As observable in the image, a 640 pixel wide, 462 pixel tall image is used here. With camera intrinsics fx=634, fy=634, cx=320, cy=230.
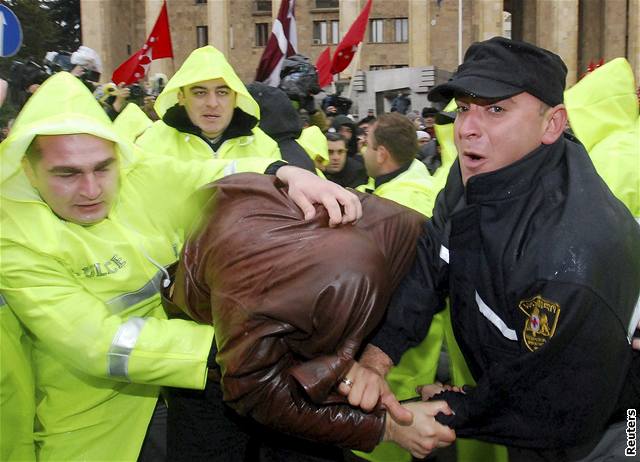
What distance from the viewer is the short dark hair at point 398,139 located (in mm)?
4453

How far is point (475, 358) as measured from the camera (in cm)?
223

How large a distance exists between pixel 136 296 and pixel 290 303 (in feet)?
3.26

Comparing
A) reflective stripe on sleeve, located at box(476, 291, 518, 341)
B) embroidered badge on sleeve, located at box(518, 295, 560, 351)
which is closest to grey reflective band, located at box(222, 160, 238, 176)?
reflective stripe on sleeve, located at box(476, 291, 518, 341)

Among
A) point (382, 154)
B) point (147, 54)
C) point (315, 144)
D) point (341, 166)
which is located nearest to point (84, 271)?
point (382, 154)

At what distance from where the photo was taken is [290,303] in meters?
1.67

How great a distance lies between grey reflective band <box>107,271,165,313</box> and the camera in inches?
93.0

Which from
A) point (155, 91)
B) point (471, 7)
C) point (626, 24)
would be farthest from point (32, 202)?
point (471, 7)

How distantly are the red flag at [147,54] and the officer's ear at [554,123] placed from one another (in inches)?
327

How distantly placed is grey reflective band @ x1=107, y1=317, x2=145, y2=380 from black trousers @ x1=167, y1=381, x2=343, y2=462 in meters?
0.55

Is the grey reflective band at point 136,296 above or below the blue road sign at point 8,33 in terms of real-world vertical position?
below

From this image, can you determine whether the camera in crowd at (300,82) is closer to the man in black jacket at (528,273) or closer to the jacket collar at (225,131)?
the jacket collar at (225,131)

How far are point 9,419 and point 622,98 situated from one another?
3.45 m

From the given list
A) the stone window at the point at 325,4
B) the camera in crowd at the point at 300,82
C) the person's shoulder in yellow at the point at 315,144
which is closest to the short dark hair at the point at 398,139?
the person's shoulder in yellow at the point at 315,144

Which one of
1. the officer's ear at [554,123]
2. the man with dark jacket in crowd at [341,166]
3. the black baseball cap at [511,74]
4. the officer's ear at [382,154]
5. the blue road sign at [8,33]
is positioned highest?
the blue road sign at [8,33]
